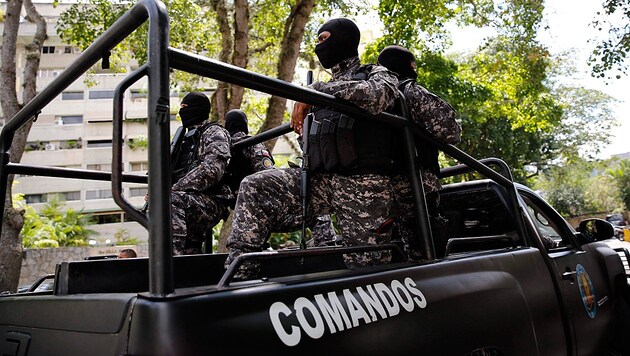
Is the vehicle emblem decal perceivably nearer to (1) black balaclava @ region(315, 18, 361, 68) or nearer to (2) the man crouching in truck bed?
(2) the man crouching in truck bed

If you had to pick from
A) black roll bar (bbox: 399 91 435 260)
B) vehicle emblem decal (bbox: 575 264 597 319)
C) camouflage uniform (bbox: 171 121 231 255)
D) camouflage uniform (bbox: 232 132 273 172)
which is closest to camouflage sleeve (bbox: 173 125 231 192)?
camouflage uniform (bbox: 171 121 231 255)

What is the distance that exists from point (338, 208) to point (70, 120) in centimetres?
3604

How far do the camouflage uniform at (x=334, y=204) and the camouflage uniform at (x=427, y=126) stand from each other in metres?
0.16

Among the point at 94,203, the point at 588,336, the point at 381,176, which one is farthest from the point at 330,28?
the point at 94,203

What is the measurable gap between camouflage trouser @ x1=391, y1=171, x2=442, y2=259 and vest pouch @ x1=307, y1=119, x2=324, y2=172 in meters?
0.37

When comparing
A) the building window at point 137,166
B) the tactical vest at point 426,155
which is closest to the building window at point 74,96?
the building window at point 137,166

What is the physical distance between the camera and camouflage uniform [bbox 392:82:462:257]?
261cm

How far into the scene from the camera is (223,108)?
10.0 m

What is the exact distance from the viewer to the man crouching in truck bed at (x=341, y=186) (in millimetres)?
2400

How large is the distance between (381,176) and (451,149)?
0.34 metres

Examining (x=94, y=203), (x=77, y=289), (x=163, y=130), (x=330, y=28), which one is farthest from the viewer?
(x=94, y=203)

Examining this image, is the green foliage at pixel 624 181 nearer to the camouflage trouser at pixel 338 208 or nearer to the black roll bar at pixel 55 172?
the camouflage trouser at pixel 338 208

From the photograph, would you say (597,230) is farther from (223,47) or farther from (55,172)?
(223,47)

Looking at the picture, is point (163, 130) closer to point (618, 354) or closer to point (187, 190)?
point (187, 190)
